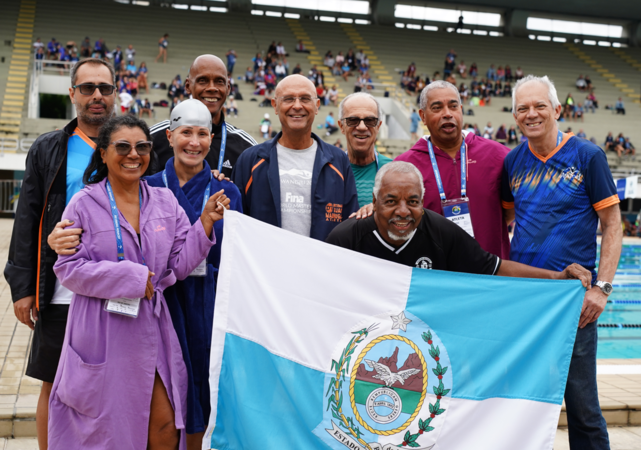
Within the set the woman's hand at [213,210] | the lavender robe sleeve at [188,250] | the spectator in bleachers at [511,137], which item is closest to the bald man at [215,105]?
the woman's hand at [213,210]

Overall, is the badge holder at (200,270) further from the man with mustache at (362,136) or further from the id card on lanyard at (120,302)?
the man with mustache at (362,136)

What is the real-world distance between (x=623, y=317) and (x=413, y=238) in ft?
29.6

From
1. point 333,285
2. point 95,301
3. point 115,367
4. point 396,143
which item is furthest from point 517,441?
point 396,143

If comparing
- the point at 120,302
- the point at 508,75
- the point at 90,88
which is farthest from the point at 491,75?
the point at 120,302

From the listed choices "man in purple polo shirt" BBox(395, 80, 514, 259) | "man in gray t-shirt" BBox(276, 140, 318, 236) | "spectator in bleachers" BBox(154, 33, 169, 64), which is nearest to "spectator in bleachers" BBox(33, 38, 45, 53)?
"spectator in bleachers" BBox(154, 33, 169, 64)

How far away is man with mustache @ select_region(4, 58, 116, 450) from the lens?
3.18 metres

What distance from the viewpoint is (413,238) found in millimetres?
3264

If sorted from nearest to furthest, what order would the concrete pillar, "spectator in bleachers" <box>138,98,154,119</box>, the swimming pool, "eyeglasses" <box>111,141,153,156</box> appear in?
1. "eyeglasses" <box>111,141,153,156</box>
2. the swimming pool
3. "spectator in bleachers" <box>138,98,154,119</box>
4. the concrete pillar

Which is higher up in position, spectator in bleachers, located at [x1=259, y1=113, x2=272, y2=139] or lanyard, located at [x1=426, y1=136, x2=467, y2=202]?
spectator in bleachers, located at [x1=259, y1=113, x2=272, y2=139]

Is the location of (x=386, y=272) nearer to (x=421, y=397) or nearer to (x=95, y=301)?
(x=421, y=397)

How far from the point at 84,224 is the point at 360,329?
1.54 meters

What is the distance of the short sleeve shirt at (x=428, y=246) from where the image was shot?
3256mm

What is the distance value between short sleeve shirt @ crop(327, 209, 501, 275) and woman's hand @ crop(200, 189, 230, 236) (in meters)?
0.70

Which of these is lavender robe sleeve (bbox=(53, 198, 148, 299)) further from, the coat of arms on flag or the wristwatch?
the wristwatch
